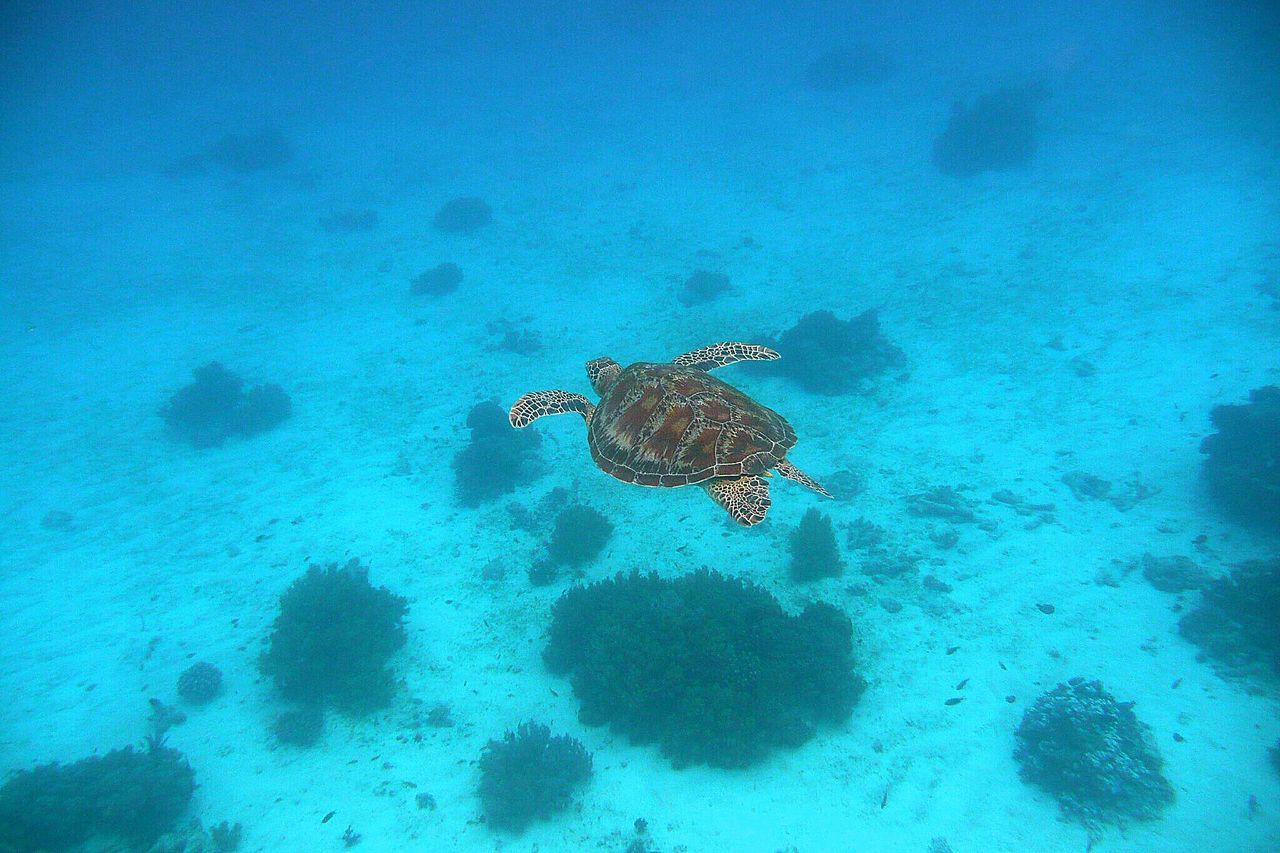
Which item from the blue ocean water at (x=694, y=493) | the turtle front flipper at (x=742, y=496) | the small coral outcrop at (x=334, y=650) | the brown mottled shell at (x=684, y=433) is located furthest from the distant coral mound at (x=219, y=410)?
the turtle front flipper at (x=742, y=496)

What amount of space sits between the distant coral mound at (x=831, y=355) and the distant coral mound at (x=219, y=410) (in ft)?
61.6

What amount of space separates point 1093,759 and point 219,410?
28019mm

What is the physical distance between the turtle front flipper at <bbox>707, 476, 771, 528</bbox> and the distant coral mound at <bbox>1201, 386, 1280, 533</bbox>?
42.7ft

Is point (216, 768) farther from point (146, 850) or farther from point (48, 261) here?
point (48, 261)

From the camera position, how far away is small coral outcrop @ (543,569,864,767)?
933 centimetres

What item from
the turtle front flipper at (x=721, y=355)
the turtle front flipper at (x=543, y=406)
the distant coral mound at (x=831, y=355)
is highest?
the turtle front flipper at (x=721, y=355)

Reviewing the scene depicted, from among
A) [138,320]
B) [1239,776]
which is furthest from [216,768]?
[138,320]

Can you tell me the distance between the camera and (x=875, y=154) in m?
39.2

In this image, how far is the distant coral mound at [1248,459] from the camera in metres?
12.2

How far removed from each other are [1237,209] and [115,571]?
4761 cm

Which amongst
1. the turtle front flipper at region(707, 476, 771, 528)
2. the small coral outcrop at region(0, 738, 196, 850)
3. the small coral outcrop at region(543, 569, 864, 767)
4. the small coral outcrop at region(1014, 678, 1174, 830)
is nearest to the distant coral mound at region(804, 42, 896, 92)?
the small coral outcrop at region(543, 569, 864, 767)

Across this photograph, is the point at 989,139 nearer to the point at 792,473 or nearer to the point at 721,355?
the point at 721,355

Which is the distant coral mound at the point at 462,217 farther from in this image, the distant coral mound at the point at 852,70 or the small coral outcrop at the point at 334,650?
the distant coral mound at the point at 852,70

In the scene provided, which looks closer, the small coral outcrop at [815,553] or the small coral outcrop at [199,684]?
the small coral outcrop at [199,684]
